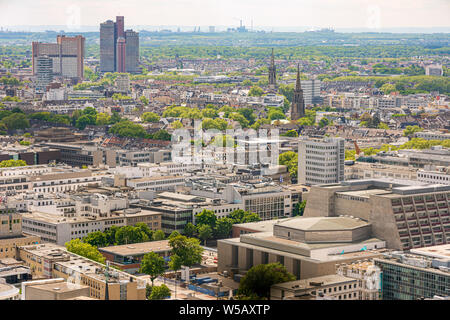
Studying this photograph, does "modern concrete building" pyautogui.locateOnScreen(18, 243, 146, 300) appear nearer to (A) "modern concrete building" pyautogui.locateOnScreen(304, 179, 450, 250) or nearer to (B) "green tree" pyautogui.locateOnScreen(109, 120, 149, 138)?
(A) "modern concrete building" pyautogui.locateOnScreen(304, 179, 450, 250)

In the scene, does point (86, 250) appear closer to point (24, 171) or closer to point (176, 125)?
point (24, 171)

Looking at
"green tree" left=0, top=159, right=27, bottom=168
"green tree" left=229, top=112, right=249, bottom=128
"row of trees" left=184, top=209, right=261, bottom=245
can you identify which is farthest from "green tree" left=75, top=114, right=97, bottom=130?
"row of trees" left=184, top=209, right=261, bottom=245

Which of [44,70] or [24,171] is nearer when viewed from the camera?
[24,171]

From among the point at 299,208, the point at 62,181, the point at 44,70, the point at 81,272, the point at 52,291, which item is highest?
the point at 44,70

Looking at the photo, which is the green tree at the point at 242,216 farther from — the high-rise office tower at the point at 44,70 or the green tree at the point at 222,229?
the high-rise office tower at the point at 44,70

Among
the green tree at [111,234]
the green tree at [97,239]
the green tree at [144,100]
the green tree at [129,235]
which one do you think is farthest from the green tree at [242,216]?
the green tree at [144,100]

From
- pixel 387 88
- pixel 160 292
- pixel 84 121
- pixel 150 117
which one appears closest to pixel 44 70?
pixel 387 88
